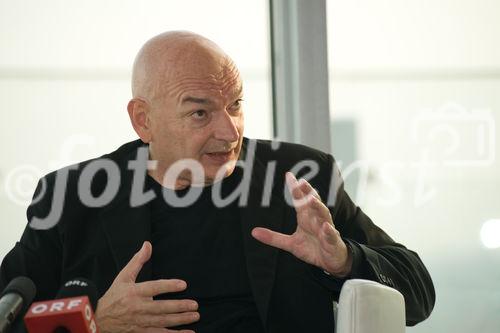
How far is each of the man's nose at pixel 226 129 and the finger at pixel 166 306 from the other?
1.76 feet

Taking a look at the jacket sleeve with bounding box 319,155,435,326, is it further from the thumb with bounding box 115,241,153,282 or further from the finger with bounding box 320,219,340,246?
the thumb with bounding box 115,241,153,282

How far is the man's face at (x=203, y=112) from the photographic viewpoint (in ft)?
7.36

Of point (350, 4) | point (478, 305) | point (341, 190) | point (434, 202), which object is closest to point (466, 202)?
point (434, 202)

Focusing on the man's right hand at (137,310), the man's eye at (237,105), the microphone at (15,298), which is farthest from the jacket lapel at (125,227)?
the microphone at (15,298)

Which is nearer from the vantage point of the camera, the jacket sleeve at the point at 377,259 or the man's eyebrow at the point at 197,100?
the jacket sleeve at the point at 377,259

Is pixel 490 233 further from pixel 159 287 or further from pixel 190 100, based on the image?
pixel 159 287

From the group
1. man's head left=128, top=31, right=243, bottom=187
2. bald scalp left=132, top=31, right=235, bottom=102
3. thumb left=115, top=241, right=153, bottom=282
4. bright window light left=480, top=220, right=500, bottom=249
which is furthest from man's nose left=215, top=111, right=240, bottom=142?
bright window light left=480, top=220, right=500, bottom=249

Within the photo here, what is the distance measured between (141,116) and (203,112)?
23 centimetres

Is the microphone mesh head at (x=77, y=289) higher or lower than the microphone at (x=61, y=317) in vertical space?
lower

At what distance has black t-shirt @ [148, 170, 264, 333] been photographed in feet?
7.27

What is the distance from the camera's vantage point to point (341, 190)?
239 cm

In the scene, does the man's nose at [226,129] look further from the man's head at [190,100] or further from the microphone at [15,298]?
the microphone at [15,298]

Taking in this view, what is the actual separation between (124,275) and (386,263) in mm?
710

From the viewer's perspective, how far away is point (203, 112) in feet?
7.45
